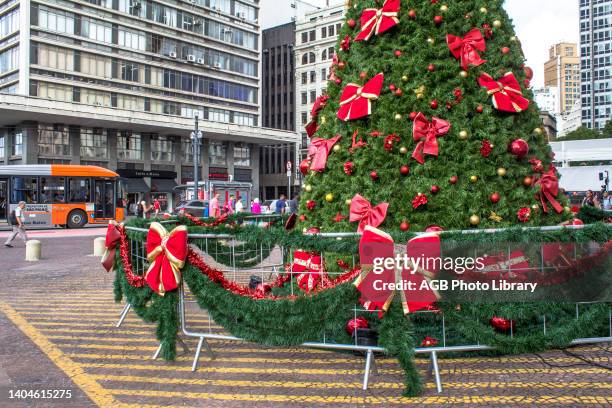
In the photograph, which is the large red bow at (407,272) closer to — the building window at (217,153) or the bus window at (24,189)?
the bus window at (24,189)

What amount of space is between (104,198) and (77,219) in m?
1.84

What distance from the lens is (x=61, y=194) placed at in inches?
1119

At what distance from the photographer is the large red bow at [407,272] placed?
4.12 metres

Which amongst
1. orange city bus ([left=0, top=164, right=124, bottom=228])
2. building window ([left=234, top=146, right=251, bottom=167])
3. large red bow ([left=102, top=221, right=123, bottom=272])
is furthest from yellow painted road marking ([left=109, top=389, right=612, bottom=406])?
building window ([left=234, top=146, right=251, bottom=167])

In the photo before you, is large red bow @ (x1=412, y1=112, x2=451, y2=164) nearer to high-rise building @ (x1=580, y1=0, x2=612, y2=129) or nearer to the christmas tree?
the christmas tree

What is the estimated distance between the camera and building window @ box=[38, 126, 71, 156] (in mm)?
44688

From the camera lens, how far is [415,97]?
534 cm

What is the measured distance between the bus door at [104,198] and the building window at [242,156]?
32051mm

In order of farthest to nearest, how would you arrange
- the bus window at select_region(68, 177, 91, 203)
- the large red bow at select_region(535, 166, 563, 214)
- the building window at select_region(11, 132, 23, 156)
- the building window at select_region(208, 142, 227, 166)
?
the building window at select_region(208, 142, 227, 166), the building window at select_region(11, 132, 23, 156), the bus window at select_region(68, 177, 91, 203), the large red bow at select_region(535, 166, 563, 214)

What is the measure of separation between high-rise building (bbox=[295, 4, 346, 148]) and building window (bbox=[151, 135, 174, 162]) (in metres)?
23.9

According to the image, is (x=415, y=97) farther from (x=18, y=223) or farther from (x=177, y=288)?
(x=18, y=223)

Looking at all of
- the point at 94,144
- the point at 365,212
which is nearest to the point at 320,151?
the point at 365,212

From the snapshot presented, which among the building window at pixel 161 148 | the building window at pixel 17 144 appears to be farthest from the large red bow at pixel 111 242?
the building window at pixel 161 148

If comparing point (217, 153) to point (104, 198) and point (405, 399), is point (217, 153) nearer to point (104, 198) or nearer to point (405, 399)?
point (104, 198)
